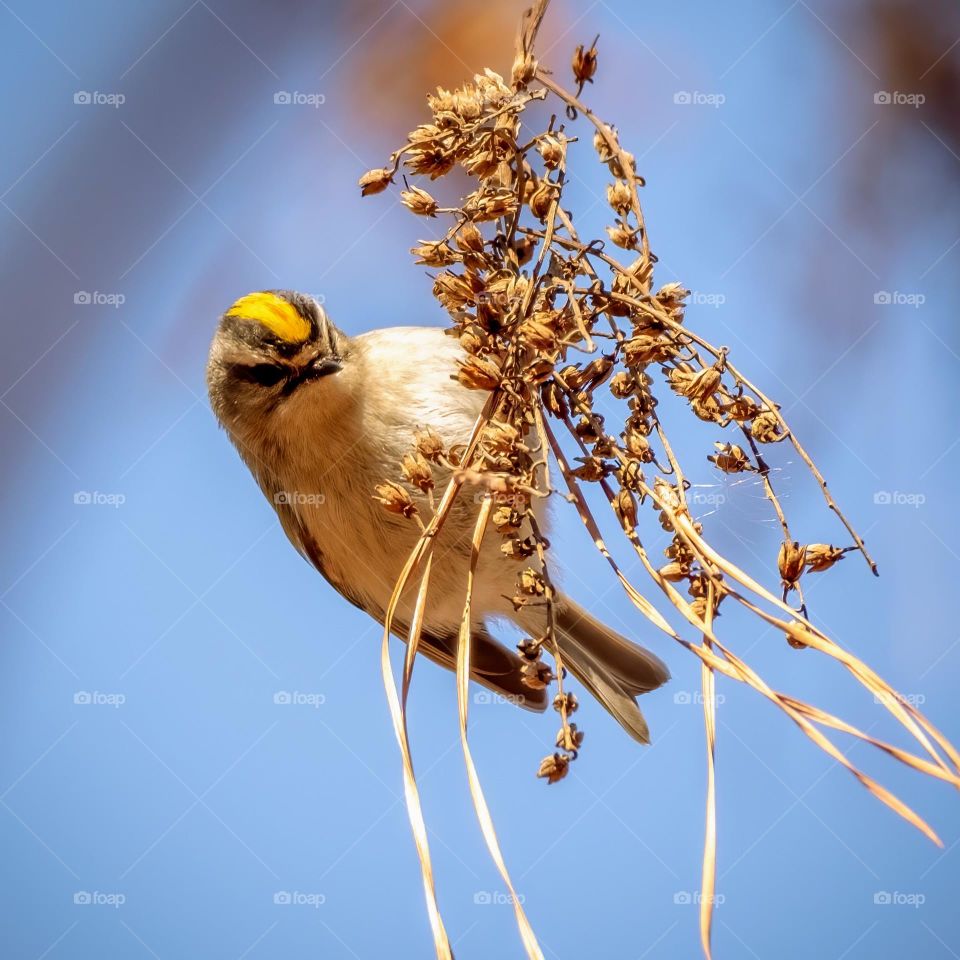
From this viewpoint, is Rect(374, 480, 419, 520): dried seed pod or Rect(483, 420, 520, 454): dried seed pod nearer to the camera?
Rect(483, 420, 520, 454): dried seed pod

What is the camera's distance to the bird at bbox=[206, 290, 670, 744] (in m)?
2.45

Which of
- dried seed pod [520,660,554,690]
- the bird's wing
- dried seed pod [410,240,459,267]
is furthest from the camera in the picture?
the bird's wing

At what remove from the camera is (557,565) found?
3070 millimetres

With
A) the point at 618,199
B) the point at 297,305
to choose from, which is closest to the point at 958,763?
the point at 618,199

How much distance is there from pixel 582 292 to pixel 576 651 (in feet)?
6.81

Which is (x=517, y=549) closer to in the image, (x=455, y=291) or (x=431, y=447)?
(x=431, y=447)

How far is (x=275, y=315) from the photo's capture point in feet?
7.75

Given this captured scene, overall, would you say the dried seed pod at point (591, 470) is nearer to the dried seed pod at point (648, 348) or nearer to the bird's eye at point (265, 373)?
the dried seed pod at point (648, 348)

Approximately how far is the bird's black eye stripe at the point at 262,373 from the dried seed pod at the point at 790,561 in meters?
1.57

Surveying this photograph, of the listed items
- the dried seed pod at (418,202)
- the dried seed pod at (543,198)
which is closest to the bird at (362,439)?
the dried seed pod at (418,202)

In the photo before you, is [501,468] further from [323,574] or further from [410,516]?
[323,574]

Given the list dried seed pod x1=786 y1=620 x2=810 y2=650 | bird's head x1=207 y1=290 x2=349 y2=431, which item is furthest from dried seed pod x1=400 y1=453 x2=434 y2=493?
bird's head x1=207 y1=290 x2=349 y2=431

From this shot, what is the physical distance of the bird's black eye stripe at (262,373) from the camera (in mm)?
2432

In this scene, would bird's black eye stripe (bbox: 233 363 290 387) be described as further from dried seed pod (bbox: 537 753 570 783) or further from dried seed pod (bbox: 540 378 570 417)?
dried seed pod (bbox: 537 753 570 783)
